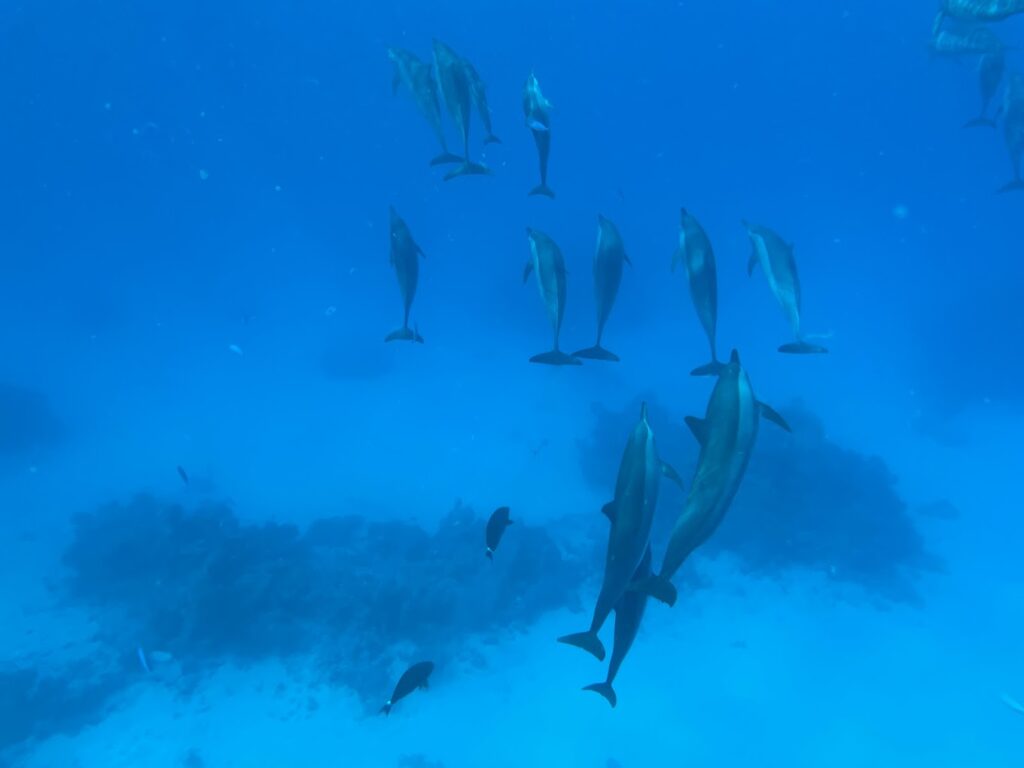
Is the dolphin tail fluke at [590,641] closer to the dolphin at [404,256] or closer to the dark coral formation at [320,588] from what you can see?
the dolphin at [404,256]

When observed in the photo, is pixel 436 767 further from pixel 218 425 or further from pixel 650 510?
pixel 218 425

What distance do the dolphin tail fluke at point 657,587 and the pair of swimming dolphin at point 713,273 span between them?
2698mm

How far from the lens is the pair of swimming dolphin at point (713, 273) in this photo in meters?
4.82

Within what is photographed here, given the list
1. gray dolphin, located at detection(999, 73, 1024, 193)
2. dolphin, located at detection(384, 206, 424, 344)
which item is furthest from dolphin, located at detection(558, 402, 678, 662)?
gray dolphin, located at detection(999, 73, 1024, 193)

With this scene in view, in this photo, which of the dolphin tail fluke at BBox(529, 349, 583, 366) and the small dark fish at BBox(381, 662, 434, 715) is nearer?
the dolphin tail fluke at BBox(529, 349, 583, 366)

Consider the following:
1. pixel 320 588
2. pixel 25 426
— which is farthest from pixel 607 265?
pixel 25 426

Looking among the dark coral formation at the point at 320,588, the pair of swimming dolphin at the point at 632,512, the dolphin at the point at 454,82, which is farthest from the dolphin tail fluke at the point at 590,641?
the dark coral formation at the point at 320,588

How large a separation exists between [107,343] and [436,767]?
3431 cm

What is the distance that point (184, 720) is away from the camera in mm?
11875

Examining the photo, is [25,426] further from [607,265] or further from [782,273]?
[782,273]

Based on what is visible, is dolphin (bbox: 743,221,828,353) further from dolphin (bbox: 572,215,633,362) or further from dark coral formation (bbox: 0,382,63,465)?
dark coral formation (bbox: 0,382,63,465)

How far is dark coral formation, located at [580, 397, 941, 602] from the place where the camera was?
1584 cm

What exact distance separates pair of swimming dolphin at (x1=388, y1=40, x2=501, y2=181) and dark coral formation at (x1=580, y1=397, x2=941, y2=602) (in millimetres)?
12110

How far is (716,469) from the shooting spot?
7.12 feet
